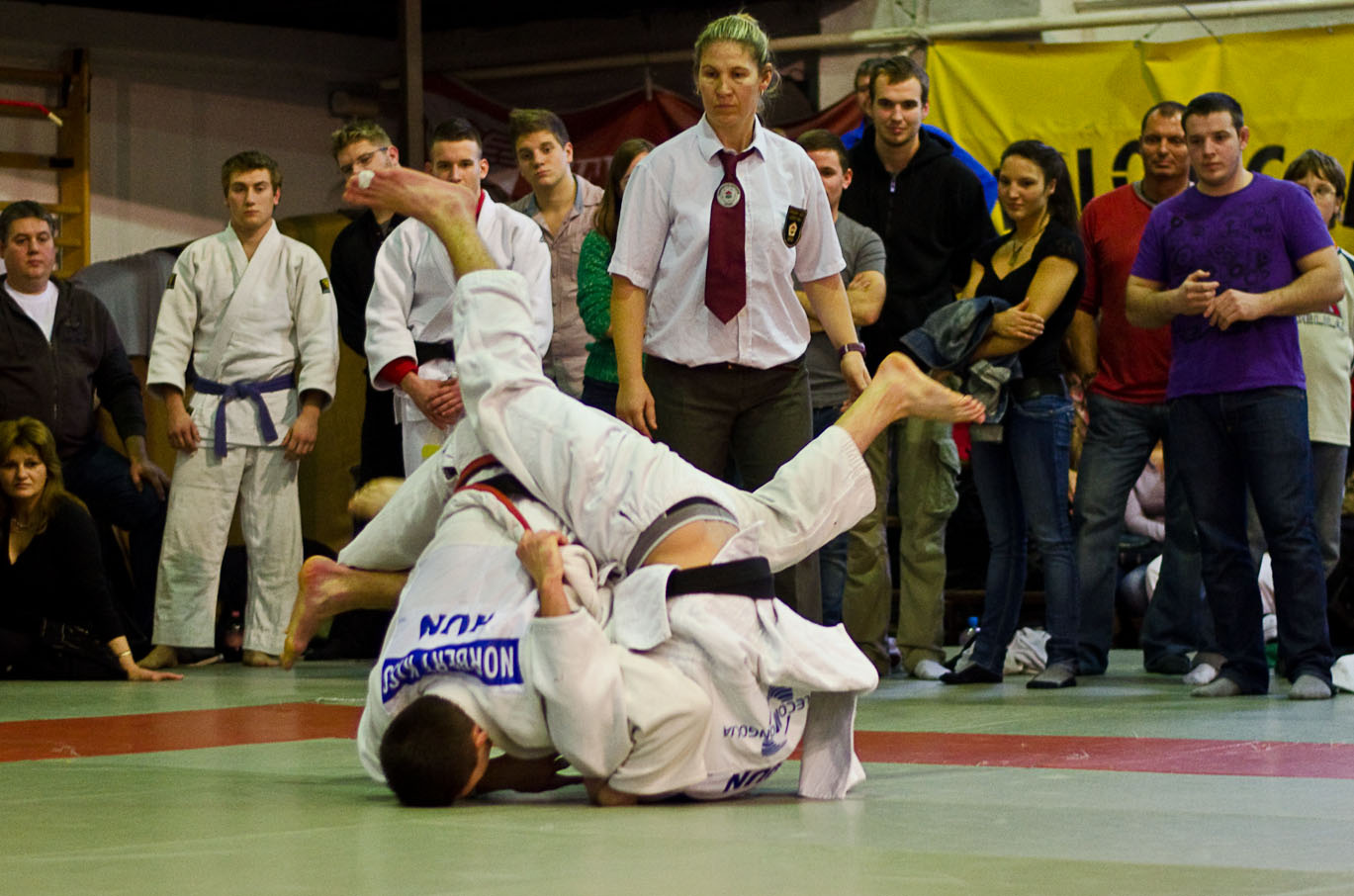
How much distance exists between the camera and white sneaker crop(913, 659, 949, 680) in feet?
19.0

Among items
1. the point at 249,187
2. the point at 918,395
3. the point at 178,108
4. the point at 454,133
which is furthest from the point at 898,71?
the point at 178,108

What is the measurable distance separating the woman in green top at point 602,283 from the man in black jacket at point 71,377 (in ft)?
9.05

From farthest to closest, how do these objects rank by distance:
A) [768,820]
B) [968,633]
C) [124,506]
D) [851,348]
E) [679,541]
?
1. [124,506]
2. [968,633]
3. [851,348]
4. [679,541]
5. [768,820]

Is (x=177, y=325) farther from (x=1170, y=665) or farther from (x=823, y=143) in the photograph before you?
(x=1170, y=665)

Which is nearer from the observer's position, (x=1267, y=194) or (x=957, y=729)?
(x=957, y=729)

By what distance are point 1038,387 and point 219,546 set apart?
135 inches

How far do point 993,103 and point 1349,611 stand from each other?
3.27m

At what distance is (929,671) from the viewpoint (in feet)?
19.1

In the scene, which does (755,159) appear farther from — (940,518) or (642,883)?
(642,883)

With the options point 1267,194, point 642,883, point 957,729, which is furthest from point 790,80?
point 642,883

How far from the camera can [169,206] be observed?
10695mm

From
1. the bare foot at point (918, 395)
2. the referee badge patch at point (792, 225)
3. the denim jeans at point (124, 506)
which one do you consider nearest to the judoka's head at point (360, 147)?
the denim jeans at point (124, 506)

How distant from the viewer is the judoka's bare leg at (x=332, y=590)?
3537mm

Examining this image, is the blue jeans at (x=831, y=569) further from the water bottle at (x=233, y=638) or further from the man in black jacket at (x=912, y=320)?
the water bottle at (x=233, y=638)
